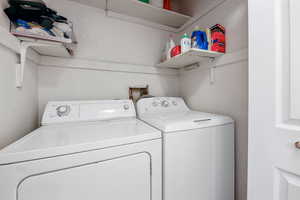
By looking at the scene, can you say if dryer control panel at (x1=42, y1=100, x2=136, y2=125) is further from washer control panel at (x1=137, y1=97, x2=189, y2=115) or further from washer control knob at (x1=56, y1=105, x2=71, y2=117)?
washer control panel at (x1=137, y1=97, x2=189, y2=115)

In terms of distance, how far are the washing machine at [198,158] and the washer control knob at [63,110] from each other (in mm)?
772

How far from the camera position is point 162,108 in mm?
1594

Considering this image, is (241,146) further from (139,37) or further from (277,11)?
(139,37)

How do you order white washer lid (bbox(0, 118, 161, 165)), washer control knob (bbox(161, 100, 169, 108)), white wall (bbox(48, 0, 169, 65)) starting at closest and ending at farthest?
white washer lid (bbox(0, 118, 161, 165)), white wall (bbox(48, 0, 169, 65)), washer control knob (bbox(161, 100, 169, 108))

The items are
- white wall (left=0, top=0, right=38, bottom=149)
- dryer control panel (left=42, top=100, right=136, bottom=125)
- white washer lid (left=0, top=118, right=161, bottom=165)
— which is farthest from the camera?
dryer control panel (left=42, top=100, right=136, bottom=125)

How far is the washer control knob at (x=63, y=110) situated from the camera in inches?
46.3

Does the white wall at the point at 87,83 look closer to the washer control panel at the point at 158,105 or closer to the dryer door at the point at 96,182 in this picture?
the washer control panel at the point at 158,105

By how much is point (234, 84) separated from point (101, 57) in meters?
1.51

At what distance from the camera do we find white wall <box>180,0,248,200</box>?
117 centimetres

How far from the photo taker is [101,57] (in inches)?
63.2

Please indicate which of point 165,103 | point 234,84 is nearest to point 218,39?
point 234,84

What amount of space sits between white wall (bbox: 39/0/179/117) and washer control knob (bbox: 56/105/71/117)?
0.93 feet

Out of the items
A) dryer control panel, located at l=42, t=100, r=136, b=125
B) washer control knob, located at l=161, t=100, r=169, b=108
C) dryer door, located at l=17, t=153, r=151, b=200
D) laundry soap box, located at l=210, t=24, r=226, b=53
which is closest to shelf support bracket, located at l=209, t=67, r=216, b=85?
laundry soap box, located at l=210, t=24, r=226, b=53

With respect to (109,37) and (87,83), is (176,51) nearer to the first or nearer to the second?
(109,37)
